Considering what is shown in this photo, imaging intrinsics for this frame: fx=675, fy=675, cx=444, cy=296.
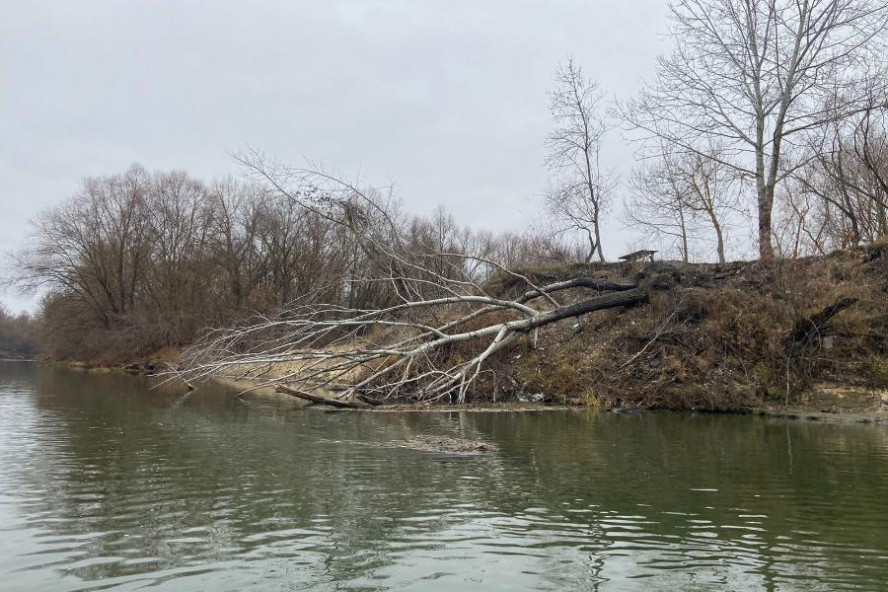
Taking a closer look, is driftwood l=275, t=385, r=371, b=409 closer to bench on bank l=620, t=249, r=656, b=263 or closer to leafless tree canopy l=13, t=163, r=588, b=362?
bench on bank l=620, t=249, r=656, b=263

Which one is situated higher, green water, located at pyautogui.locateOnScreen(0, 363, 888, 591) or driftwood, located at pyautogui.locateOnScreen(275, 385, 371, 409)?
driftwood, located at pyautogui.locateOnScreen(275, 385, 371, 409)

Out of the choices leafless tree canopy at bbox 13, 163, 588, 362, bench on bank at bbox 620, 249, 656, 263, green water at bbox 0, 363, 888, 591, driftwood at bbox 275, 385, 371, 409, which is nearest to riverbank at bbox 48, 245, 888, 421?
driftwood at bbox 275, 385, 371, 409

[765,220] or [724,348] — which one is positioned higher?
[765,220]

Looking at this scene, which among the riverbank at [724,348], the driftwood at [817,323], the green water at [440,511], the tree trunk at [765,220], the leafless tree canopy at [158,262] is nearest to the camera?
the green water at [440,511]

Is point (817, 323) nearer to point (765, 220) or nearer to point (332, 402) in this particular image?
point (765, 220)

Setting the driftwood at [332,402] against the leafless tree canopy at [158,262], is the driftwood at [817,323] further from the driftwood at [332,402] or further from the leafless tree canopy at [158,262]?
the leafless tree canopy at [158,262]

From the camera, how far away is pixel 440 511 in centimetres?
707

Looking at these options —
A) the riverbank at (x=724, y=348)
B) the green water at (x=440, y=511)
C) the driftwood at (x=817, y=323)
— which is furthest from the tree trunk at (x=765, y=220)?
the green water at (x=440, y=511)

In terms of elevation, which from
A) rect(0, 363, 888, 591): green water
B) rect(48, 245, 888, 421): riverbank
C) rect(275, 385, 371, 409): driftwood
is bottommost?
rect(0, 363, 888, 591): green water

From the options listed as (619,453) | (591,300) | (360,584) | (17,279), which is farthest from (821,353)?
(17,279)

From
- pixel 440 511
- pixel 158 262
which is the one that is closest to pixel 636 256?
pixel 440 511

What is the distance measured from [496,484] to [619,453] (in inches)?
126

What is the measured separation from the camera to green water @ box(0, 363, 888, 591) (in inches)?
207

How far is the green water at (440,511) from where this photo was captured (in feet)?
17.3
